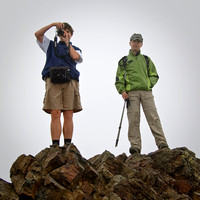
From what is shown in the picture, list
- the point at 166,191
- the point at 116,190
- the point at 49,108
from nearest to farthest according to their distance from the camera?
the point at 116,190 → the point at 166,191 → the point at 49,108

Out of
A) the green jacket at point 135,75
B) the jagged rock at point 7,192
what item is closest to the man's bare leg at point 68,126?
the jagged rock at point 7,192

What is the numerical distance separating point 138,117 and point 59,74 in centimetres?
315

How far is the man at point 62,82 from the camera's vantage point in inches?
314

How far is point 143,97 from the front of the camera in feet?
32.2

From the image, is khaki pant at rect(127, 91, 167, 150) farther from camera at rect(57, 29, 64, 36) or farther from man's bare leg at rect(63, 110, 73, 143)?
camera at rect(57, 29, 64, 36)

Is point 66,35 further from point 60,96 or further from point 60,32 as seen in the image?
point 60,96

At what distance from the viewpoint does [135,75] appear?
9.94 metres

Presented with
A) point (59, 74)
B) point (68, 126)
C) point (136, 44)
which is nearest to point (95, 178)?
point (68, 126)

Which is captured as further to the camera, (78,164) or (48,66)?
(48,66)

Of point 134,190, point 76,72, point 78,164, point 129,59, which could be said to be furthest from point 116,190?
point 129,59

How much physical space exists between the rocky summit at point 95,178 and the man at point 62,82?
0.84 meters

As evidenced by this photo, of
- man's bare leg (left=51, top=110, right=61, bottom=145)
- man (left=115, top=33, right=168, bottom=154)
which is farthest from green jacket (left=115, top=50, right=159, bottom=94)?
man's bare leg (left=51, top=110, right=61, bottom=145)

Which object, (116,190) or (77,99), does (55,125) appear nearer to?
(77,99)

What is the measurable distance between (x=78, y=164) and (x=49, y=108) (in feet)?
6.66
